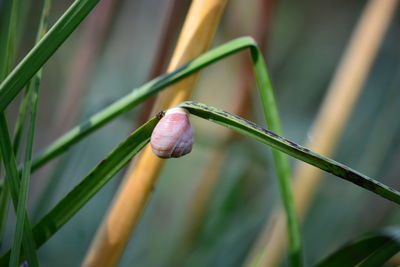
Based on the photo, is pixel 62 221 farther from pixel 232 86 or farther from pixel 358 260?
pixel 232 86

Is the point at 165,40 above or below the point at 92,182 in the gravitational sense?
above

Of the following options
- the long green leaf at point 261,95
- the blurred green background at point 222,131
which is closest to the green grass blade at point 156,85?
the long green leaf at point 261,95

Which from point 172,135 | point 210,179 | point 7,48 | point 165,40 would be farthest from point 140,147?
point 210,179

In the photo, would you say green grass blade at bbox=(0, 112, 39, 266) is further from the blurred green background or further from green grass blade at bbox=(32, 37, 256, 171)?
the blurred green background

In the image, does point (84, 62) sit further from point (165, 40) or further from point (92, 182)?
point (92, 182)

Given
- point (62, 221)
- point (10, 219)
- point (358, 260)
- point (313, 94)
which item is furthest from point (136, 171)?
point (313, 94)

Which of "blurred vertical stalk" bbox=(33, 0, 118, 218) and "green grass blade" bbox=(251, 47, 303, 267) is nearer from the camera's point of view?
"green grass blade" bbox=(251, 47, 303, 267)

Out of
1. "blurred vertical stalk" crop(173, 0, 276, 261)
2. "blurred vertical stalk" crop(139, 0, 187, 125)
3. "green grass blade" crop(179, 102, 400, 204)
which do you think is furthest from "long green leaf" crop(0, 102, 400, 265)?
"blurred vertical stalk" crop(173, 0, 276, 261)
